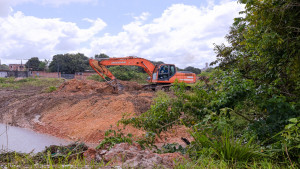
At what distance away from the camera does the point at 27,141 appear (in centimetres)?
835

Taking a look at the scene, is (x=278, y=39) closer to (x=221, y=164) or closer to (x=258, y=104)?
(x=258, y=104)

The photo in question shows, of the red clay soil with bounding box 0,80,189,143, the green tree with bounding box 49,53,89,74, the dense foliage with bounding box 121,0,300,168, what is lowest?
the red clay soil with bounding box 0,80,189,143

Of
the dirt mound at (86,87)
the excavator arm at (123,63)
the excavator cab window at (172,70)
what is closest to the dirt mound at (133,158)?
the dirt mound at (86,87)

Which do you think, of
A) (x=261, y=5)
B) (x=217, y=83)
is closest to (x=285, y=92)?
(x=217, y=83)

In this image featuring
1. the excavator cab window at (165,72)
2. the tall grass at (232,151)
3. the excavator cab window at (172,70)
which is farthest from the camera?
the excavator cab window at (172,70)

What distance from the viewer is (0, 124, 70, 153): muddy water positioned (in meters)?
7.45

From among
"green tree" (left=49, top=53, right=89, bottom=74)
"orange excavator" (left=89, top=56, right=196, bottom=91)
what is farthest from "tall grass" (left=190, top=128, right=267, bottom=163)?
"green tree" (left=49, top=53, right=89, bottom=74)

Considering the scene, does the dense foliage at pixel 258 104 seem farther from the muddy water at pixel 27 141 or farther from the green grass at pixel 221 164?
the muddy water at pixel 27 141

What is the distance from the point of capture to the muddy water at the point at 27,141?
7.45 m

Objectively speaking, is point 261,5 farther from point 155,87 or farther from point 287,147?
point 155,87

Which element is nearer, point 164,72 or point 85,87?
point 85,87

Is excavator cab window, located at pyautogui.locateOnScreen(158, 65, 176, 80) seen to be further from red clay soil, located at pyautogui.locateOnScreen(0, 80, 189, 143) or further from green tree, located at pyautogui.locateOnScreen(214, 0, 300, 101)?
green tree, located at pyautogui.locateOnScreen(214, 0, 300, 101)

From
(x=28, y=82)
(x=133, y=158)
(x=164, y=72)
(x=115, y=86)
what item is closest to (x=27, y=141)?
(x=133, y=158)

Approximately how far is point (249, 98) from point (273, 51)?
2.78 ft
